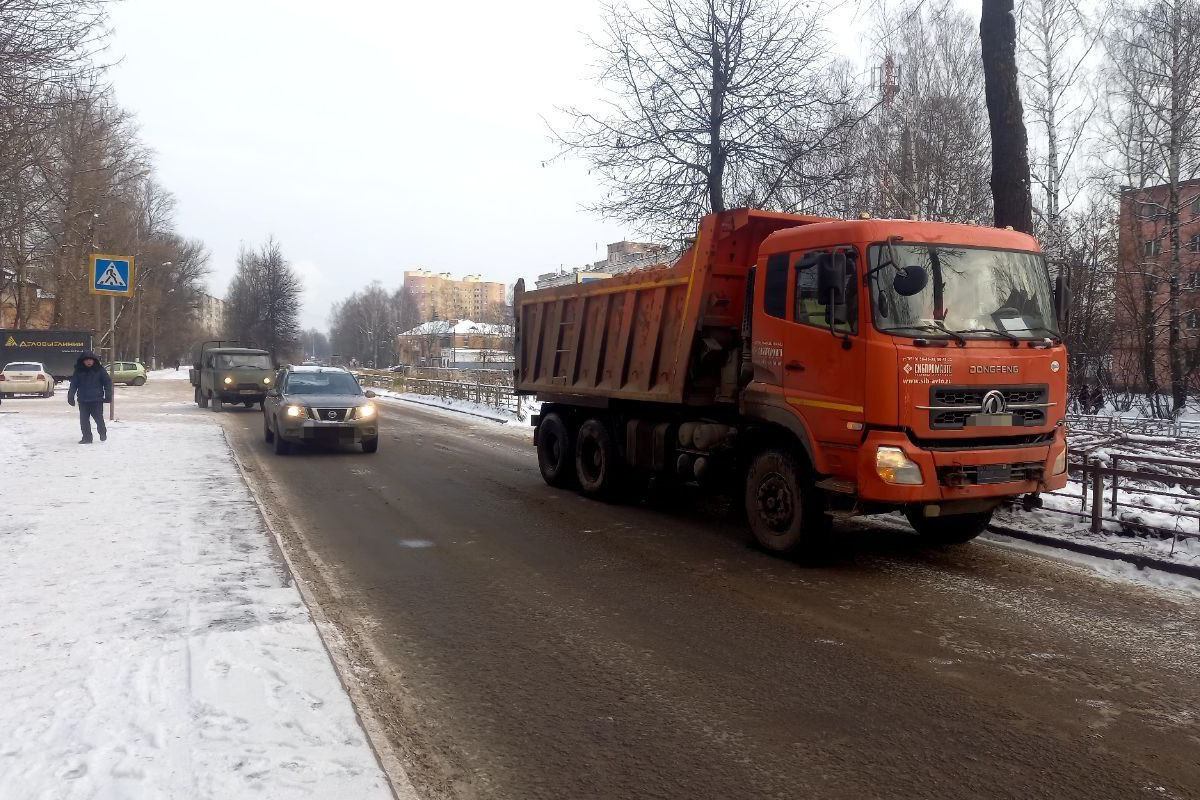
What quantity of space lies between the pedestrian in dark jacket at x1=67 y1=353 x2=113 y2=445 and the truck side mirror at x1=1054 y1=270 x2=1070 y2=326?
15386 mm

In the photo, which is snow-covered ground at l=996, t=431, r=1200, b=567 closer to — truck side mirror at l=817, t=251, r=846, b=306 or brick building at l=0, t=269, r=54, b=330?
truck side mirror at l=817, t=251, r=846, b=306

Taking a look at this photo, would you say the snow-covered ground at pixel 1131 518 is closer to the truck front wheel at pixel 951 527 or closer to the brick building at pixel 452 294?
the truck front wheel at pixel 951 527

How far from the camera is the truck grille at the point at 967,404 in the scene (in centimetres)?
632

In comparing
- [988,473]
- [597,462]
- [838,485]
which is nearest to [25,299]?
[597,462]

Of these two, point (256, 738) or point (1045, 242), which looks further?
point (1045, 242)

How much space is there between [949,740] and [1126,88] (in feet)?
98.5

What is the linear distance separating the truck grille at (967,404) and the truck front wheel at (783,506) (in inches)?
48.1

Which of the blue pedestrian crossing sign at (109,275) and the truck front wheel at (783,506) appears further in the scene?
the blue pedestrian crossing sign at (109,275)

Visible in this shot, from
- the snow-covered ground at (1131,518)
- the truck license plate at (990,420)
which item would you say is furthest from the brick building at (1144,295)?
the truck license plate at (990,420)

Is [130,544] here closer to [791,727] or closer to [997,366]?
[791,727]

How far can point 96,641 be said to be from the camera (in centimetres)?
479

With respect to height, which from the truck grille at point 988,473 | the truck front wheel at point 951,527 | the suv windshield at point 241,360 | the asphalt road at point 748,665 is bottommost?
the asphalt road at point 748,665

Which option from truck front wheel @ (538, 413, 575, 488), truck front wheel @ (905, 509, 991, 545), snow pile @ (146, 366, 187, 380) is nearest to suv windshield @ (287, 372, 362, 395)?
truck front wheel @ (538, 413, 575, 488)

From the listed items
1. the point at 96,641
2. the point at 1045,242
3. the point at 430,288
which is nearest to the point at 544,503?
the point at 96,641
